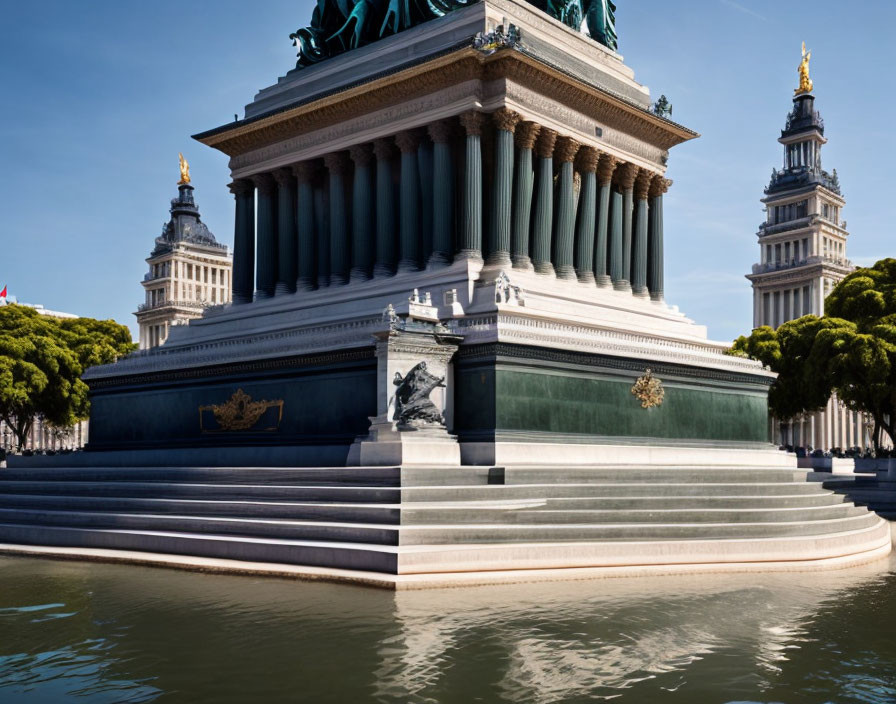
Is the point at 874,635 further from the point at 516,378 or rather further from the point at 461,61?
the point at 461,61

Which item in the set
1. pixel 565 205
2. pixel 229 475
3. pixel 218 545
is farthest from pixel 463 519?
pixel 565 205

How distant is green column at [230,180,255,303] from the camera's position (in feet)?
148

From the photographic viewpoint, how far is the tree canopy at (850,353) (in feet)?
178

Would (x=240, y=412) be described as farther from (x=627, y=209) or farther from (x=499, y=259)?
(x=627, y=209)

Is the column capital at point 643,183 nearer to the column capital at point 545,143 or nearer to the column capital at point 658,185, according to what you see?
Result: the column capital at point 658,185

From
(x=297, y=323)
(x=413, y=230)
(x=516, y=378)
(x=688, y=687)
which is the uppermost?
(x=413, y=230)

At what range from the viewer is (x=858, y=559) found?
25.7m

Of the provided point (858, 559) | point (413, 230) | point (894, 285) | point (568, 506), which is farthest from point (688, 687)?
point (894, 285)

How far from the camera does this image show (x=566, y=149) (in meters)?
39.3

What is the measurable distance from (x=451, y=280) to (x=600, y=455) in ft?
26.6

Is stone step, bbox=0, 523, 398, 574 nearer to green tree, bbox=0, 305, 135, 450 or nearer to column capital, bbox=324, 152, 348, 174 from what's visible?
column capital, bbox=324, 152, 348, 174

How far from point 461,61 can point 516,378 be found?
41.8ft

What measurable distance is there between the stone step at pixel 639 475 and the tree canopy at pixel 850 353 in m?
22.9

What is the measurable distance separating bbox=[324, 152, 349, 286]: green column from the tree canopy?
21.4 metres
